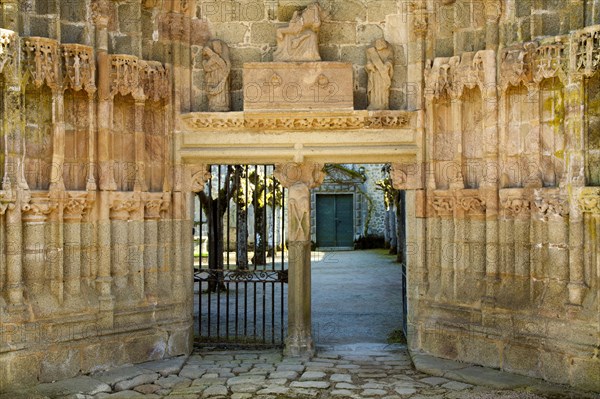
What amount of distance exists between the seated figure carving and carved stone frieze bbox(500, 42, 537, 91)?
6.09 feet

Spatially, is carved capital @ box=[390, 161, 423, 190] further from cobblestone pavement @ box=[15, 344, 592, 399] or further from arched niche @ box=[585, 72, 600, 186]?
cobblestone pavement @ box=[15, 344, 592, 399]

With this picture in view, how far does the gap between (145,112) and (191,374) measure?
2.69 m

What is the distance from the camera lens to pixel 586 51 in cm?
511

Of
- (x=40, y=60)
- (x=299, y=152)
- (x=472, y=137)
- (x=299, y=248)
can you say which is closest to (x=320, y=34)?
(x=299, y=152)

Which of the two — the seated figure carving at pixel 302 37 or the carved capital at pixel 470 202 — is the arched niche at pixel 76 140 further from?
the carved capital at pixel 470 202

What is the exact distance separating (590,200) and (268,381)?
10.7 ft

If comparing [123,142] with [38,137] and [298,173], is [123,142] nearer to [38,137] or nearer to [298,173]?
[38,137]

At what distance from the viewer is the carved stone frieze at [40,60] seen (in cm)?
542

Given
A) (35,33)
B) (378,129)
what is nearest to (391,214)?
(378,129)

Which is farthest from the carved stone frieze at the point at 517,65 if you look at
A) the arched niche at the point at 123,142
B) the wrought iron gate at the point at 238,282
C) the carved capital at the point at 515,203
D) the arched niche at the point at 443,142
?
the arched niche at the point at 123,142

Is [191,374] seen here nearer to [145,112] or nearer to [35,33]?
[145,112]

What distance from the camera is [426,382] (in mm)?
5633

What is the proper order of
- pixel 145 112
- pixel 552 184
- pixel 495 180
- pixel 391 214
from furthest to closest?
1. pixel 391 214
2. pixel 145 112
3. pixel 495 180
4. pixel 552 184

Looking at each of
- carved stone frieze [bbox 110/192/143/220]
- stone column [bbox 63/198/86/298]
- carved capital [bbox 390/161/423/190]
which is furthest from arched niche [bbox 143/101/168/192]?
carved capital [bbox 390/161/423/190]
